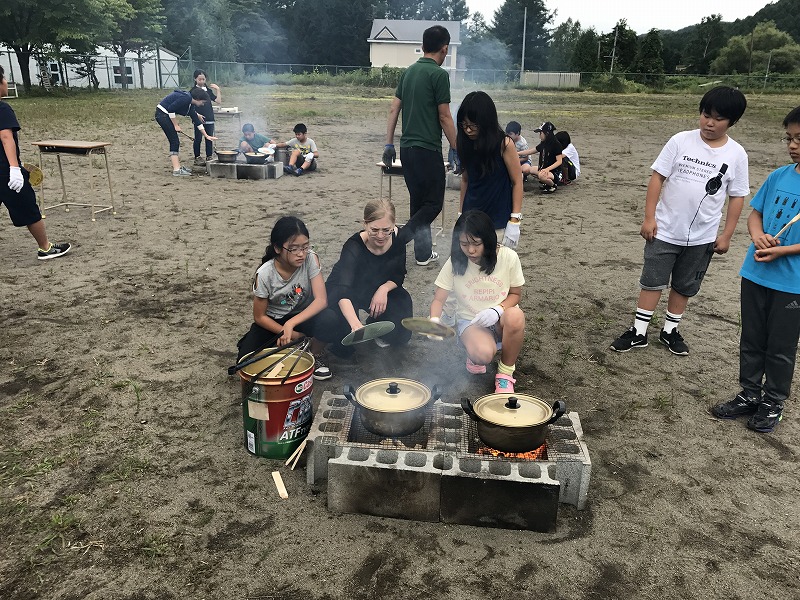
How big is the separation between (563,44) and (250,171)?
59174mm

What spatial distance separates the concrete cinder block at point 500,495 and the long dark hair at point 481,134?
2157 millimetres

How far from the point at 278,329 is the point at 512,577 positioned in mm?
1940

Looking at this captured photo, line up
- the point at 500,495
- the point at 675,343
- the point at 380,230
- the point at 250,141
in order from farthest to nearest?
the point at 250,141
the point at 675,343
the point at 380,230
the point at 500,495

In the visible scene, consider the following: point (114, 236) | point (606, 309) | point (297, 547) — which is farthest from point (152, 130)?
point (297, 547)

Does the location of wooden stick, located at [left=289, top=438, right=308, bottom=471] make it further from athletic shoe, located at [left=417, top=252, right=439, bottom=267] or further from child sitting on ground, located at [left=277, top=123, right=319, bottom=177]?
child sitting on ground, located at [left=277, top=123, right=319, bottom=177]

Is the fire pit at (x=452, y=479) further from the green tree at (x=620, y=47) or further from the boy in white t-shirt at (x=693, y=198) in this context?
the green tree at (x=620, y=47)

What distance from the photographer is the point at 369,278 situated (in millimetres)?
4137

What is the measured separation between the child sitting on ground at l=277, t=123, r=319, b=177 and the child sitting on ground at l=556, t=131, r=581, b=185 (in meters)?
4.41

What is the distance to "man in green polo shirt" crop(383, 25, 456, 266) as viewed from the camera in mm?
5340

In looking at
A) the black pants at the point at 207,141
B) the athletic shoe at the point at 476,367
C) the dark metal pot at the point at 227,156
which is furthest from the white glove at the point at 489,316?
the black pants at the point at 207,141

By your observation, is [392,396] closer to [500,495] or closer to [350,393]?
[350,393]

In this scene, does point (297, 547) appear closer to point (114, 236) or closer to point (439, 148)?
point (439, 148)

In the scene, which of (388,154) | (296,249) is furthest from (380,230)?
(388,154)

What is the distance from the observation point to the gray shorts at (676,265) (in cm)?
421
